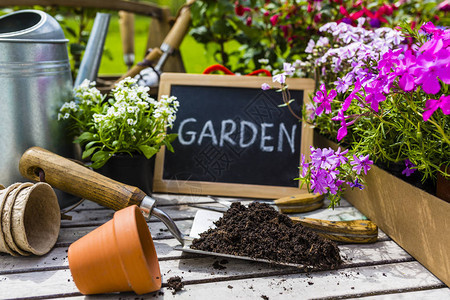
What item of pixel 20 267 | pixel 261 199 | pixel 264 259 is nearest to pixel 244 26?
pixel 261 199

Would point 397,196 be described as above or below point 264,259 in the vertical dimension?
above

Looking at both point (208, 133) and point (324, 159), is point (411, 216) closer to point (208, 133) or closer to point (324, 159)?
point (324, 159)

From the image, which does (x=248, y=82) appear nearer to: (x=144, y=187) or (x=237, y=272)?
(x=144, y=187)

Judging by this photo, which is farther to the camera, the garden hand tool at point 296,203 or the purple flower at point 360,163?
the garden hand tool at point 296,203

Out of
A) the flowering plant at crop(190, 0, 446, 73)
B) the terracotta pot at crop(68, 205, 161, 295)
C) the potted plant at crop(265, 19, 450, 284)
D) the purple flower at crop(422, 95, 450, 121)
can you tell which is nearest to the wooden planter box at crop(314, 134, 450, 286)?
the potted plant at crop(265, 19, 450, 284)

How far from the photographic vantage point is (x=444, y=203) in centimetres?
100

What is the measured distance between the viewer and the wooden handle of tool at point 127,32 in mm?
2342

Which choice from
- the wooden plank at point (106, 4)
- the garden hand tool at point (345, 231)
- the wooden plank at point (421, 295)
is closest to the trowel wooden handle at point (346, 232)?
the garden hand tool at point (345, 231)

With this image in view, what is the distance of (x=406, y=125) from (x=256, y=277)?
0.51m

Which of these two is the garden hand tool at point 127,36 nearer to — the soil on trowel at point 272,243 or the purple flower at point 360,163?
the soil on trowel at point 272,243

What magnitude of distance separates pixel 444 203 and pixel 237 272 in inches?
20.0

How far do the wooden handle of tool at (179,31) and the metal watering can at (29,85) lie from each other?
539 mm

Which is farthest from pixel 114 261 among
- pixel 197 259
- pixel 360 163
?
pixel 360 163

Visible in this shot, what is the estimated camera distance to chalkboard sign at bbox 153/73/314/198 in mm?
1582
